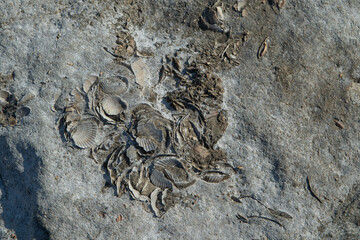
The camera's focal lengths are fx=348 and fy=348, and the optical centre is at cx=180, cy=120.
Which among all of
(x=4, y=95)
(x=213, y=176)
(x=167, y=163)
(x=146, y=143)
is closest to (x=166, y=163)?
(x=167, y=163)

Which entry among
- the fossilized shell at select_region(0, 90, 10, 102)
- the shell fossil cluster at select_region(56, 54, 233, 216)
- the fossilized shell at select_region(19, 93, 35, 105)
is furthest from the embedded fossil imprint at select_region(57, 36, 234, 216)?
the fossilized shell at select_region(0, 90, 10, 102)

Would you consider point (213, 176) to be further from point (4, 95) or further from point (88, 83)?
point (4, 95)

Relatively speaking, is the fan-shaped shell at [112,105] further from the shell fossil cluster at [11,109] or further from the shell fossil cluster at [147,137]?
the shell fossil cluster at [11,109]

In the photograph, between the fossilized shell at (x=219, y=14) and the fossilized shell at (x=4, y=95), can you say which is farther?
the fossilized shell at (x=219, y=14)

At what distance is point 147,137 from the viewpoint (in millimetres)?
1973

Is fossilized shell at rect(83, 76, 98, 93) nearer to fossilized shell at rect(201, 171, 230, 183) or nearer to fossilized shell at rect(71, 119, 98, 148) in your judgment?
fossilized shell at rect(71, 119, 98, 148)

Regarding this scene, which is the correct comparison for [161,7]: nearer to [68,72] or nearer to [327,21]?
[68,72]

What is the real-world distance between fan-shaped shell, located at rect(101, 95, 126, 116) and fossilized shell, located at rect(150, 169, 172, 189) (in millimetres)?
404

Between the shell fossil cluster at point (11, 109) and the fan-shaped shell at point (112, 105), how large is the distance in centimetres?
43

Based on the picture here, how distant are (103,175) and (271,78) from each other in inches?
45.2

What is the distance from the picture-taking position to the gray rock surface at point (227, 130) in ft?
6.51

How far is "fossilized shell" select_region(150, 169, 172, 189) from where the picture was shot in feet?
6.48

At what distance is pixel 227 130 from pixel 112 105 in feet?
2.25

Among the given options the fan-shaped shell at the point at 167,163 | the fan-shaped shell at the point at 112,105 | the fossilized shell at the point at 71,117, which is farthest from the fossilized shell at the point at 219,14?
the fossilized shell at the point at 71,117
